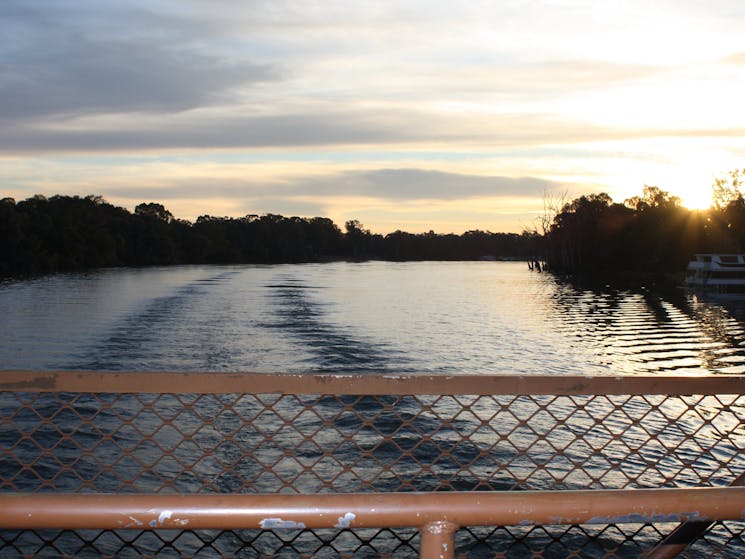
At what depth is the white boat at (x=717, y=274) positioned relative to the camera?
223 ft

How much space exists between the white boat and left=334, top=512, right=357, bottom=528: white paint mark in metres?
71.0

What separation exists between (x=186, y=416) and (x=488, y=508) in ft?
50.3

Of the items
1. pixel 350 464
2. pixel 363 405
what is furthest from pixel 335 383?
pixel 363 405

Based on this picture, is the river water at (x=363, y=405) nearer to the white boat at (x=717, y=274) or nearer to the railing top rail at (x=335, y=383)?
the railing top rail at (x=335, y=383)

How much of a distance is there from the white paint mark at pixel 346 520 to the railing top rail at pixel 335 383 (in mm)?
1923

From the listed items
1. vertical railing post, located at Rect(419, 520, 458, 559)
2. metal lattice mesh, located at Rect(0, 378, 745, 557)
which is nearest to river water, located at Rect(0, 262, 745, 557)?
metal lattice mesh, located at Rect(0, 378, 745, 557)

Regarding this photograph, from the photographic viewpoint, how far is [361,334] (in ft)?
116

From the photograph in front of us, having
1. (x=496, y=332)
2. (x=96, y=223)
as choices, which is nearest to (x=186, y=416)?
(x=496, y=332)

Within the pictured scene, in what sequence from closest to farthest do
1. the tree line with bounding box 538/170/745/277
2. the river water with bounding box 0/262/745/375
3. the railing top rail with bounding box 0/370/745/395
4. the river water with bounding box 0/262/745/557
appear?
1. the railing top rail with bounding box 0/370/745/395
2. the river water with bounding box 0/262/745/557
3. the river water with bounding box 0/262/745/375
4. the tree line with bounding box 538/170/745/277

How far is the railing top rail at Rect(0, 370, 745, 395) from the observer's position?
370 cm

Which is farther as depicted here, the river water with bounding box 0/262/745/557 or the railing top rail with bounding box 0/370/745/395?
the river water with bounding box 0/262/745/557

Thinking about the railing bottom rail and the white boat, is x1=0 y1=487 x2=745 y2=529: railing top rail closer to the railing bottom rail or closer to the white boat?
the railing bottom rail

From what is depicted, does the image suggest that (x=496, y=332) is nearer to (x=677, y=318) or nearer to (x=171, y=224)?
(x=677, y=318)

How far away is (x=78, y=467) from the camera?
12.7 m
